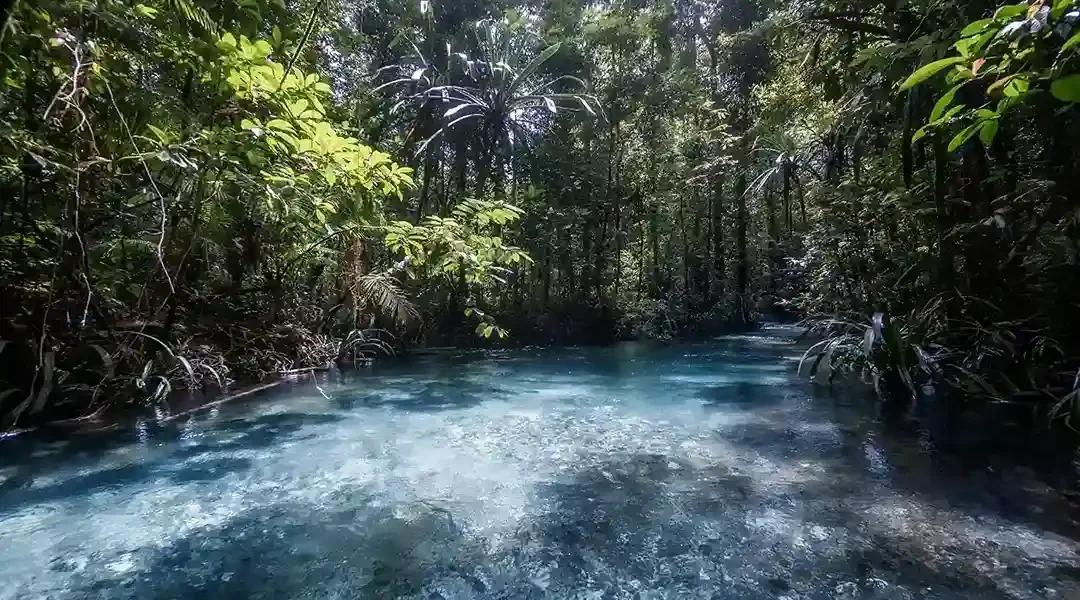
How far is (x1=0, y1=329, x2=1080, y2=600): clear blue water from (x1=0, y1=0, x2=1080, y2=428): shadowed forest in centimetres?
124

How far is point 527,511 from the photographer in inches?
140

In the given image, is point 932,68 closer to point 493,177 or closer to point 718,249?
point 493,177

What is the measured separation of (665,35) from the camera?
54.0 feet

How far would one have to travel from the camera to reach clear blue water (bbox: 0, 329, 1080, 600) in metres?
2.65

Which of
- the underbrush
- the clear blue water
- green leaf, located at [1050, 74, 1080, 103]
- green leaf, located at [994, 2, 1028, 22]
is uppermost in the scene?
green leaf, located at [994, 2, 1028, 22]

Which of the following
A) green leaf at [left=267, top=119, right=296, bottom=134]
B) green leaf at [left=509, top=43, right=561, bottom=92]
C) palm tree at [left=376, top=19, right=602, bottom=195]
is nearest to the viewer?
green leaf at [left=267, top=119, right=296, bottom=134]

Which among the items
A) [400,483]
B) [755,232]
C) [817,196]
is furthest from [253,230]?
[755,232]

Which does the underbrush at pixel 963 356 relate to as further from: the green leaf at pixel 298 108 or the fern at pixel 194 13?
the fern at pixel 194 13

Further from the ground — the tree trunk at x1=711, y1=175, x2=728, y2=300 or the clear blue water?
the tree trunk at x1=711, y1=175, x2=728, y2=300

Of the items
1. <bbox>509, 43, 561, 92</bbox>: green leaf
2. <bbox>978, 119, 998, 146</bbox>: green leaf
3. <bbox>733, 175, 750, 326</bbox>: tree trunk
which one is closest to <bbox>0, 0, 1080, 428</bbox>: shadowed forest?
<bbox>978, 119, 998, 146</bbox>: green leaf

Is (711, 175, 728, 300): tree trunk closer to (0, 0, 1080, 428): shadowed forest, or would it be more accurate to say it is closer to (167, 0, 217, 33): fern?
(0, 0, 1080, 428): shadowed forest

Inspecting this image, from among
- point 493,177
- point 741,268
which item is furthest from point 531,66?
point 741,268

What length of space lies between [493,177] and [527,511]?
12.4 meters

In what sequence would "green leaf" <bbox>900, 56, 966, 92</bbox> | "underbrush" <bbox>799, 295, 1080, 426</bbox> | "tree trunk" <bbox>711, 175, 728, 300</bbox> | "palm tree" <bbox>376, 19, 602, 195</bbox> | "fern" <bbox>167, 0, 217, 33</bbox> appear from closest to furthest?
"green leaf" <bbox>900, 56, 966, 92</bbox> < "fern" <bbox>167, 0, 217, 33</bbox> < "underbrush" <bbox>799, 295, 1080, 426</bbox> < "palm tree" <bbox>376, 19, 602, 195</bbox> < "tree trunk" <bbox>711, 175, 728, 300</bbox>
